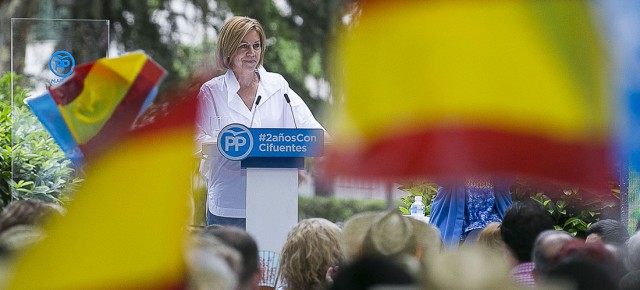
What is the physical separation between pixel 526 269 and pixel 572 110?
1.62 feet

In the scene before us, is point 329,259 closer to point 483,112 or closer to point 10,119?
point 483,112

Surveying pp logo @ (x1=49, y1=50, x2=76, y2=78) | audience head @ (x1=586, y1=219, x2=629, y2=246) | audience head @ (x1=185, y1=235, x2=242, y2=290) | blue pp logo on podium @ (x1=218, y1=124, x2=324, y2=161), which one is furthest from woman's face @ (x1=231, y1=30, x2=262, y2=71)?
audience head @ (x1=185, y1=235, x2=242, y2=290)

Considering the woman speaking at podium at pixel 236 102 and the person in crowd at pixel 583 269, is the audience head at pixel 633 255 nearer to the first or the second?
the person in crowd at pixel 583 269

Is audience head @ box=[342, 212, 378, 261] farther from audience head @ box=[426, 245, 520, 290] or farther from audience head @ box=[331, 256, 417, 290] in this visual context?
audience head @ box=[426, 245, 520, 290]

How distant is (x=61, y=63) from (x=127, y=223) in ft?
13.7

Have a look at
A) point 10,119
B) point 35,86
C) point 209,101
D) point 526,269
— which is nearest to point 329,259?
point 526,269

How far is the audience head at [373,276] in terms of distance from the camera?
2152mm

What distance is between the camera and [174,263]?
219 cm

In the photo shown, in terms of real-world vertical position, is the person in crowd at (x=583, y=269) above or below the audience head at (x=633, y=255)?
above

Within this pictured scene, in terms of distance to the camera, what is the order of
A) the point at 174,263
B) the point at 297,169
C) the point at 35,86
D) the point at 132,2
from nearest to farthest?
the point at 174,263, the point at 297,169, the point at 35,86, the point at 132,2

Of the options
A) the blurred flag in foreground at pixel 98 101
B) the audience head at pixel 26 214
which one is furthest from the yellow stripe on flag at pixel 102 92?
the audience head at pixel 26 214

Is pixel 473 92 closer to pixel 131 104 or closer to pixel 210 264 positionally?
pixel 210 264

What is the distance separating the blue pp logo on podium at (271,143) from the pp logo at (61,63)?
1.40 meters

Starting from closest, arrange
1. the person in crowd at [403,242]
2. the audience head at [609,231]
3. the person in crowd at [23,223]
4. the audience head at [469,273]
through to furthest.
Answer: the audience head at [469,273] < the person in crowd at [403,242] < the person in crowd at [23,223] < the audience head at [609,231]
